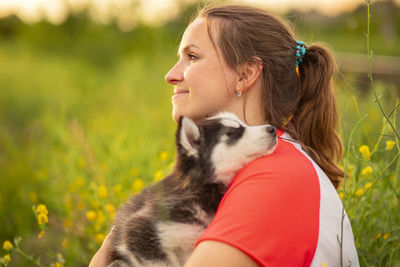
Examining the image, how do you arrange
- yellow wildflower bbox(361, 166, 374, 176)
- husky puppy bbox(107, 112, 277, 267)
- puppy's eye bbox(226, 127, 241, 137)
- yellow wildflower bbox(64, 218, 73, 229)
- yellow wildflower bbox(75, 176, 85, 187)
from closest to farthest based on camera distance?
husky puppy bbox(107, 112, 277, 267) < puppy's eye bbox(226, 127, 241, 137) < yellow wildflower bbox(361, 166, 374, 176) < yellow wildflower bbox(64, 218, 73, 229) < yellow wildflower bbox(75, 176, 85, 187)

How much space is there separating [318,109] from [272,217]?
1.20m

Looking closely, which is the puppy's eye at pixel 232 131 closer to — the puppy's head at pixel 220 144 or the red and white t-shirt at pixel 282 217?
the puppy's head at pixel 220 144

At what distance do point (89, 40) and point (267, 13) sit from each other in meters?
11.9

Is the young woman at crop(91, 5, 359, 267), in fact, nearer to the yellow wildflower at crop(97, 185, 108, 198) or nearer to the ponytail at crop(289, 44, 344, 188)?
the ponytail at crop(289, 44, 344, 188)

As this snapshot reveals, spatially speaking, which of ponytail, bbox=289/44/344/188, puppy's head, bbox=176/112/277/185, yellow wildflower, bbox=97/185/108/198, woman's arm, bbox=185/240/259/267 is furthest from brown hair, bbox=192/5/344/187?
yellow wildflower, bbox=97/185/108/198

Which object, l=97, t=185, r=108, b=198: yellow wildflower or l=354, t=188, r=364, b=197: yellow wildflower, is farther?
l=97, t=185, r=108, b=198: yellow wildflower

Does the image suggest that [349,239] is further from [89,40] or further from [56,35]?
[56,35]

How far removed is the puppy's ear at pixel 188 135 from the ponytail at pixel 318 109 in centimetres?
71

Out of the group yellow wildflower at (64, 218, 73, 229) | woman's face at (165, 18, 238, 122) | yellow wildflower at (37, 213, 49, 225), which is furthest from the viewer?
yellow wildflower at (64, 218, 73, 229)

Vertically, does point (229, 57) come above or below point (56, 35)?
above

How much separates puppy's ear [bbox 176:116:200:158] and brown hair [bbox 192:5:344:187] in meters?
0.52

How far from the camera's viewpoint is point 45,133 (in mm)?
7465

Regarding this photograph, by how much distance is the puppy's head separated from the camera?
2135mm

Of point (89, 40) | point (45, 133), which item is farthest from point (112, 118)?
point (89, 40)
